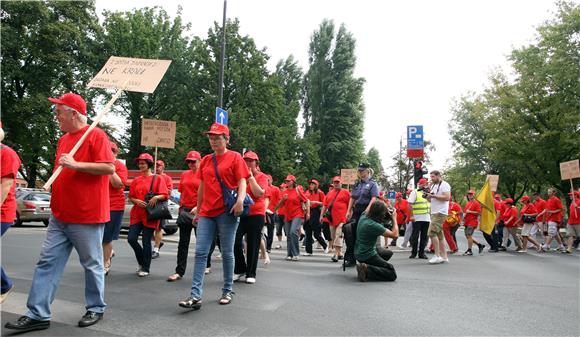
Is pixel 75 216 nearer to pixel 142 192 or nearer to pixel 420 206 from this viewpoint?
pixel 142 192

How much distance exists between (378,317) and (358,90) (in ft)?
148

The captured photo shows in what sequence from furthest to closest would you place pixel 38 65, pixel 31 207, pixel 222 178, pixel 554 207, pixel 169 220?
pixel 38 65 → pixel 31 207 → pixel 169 220 → pixel 554 207 → pixel 222 178

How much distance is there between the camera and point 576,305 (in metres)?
6.11

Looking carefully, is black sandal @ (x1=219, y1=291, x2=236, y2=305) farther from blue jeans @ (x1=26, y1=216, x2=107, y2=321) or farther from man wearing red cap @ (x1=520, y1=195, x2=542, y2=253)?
man wearing red cap @ (x1=520, y1=195, x2=542, y2=253)

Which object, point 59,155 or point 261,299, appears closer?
point 59,155

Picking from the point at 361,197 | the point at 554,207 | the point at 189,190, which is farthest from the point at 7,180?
the point at 554,207

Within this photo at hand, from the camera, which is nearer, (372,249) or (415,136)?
(372,249)

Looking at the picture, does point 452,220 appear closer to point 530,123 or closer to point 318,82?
point 530,123

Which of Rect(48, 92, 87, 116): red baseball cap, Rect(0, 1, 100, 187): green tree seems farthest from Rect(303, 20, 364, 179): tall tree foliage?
Rect(48, 92, 87, 116): red baseball cap

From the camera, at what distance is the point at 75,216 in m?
4.25

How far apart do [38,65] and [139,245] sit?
27750 mm

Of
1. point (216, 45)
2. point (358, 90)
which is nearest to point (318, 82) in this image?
point (358, 90)

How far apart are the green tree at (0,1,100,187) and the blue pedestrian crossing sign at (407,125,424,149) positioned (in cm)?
2194

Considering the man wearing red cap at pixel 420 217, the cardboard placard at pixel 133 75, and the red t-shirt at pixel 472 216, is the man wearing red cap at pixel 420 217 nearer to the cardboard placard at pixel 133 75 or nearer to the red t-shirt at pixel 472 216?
the red t-shirt at pixel 472 216
